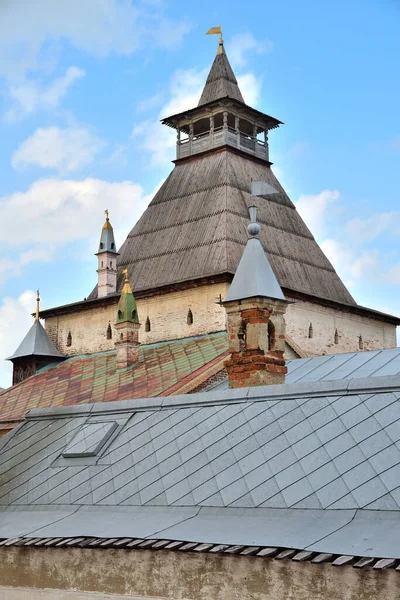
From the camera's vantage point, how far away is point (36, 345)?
117 ft

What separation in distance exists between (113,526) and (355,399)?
351 centimetres

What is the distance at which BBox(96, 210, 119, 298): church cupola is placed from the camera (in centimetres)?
3569

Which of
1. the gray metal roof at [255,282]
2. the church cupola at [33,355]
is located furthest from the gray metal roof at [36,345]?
the gray metal roof at [255,282]

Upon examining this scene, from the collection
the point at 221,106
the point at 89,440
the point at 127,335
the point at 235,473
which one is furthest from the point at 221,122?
the point at 235,473

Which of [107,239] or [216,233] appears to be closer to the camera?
[216,233]

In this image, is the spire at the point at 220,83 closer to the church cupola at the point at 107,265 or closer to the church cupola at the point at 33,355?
the church cupola at the point at 107,265

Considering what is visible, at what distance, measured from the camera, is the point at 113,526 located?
40.1 feet

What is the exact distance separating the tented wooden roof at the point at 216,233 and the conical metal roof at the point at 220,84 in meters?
2.80

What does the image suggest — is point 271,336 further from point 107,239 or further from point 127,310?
point 107,239

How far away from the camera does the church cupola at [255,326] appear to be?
18797mm

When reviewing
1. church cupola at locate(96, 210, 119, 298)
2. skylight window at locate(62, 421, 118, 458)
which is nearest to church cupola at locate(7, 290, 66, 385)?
church cupola at locate(96, 210, 119, 298)

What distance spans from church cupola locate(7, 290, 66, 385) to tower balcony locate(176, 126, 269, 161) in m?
9.21

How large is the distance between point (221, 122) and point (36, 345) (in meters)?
11.5

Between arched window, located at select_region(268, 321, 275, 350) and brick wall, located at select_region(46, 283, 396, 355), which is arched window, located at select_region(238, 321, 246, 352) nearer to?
arched window, located at select_region(268, 321, 275, 350)
